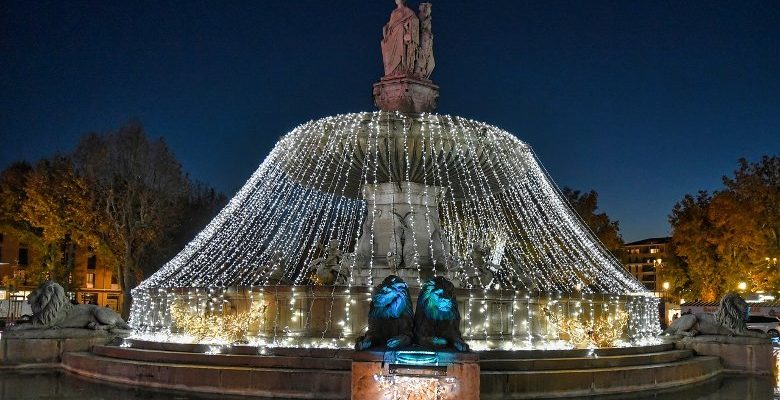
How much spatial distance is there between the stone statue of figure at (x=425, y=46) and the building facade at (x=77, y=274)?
3064 centimetres

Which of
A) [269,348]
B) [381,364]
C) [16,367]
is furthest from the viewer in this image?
[16,367]

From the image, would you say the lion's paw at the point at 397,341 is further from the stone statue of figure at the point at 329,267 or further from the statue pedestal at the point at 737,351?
the statue pedestal at the point at 737,351

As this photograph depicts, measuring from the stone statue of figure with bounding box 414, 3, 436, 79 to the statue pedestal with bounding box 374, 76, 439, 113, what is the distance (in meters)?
0.46

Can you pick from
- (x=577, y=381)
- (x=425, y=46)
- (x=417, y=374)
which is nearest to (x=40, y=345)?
(x=417, y=374)

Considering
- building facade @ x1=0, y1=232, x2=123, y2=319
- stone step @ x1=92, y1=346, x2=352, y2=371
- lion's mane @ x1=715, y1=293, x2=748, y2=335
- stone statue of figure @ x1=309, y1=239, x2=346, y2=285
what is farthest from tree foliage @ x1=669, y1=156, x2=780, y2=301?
building facade @ x1=0, y1=232, x2=123, y2=319

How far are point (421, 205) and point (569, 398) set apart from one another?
8.07 metres

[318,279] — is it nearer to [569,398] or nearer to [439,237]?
[439,237]

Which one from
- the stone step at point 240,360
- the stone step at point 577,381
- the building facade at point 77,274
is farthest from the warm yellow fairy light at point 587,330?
the building facade at point 77,274

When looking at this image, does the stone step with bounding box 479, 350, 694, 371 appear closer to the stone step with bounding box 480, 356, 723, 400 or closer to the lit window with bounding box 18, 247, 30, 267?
the stone step with bounding box 480, 356, 723, 400

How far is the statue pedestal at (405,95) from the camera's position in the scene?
1895cm

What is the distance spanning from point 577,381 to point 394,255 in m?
6.93

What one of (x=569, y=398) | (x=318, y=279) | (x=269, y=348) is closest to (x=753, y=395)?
(x=569, y=398)

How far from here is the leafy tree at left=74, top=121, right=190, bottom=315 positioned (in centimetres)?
3256

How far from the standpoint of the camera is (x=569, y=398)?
1106 cm
